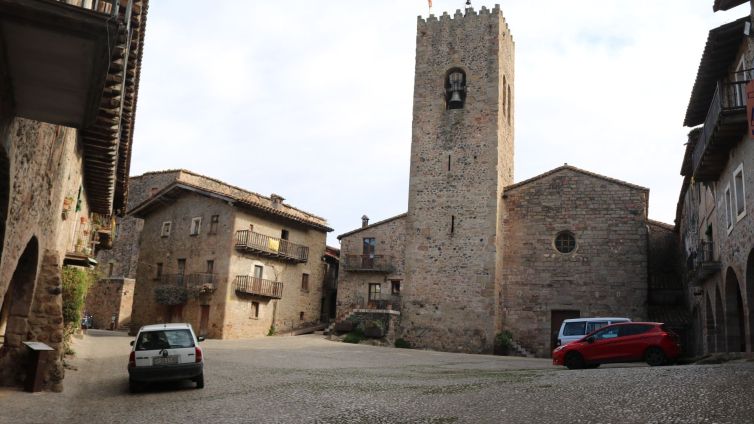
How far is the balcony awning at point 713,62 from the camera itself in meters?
15.4

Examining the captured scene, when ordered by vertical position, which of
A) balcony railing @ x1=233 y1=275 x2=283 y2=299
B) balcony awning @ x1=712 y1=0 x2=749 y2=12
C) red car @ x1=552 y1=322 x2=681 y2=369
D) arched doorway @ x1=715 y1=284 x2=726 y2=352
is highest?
balcony awning @ x1=712 y1=0 x2=749 y2=12

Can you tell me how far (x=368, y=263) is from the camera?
35469 mm

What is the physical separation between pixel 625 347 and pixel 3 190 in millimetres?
13466

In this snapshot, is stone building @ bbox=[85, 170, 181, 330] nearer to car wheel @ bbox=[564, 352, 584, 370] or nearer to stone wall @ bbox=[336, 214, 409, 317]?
stone wall @ bbox=[336, 214, 409, 317]

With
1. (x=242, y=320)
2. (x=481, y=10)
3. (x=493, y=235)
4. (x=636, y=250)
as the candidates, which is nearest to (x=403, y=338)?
(x=493, y=235)

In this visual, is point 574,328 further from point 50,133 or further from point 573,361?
point 50,133

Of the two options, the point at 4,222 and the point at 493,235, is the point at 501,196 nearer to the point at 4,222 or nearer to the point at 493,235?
the point at 493,235

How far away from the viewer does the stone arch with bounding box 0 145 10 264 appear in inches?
282

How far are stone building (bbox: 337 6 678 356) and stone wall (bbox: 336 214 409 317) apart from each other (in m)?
3.62

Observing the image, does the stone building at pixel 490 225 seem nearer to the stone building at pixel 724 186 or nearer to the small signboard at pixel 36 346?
the stone building at pixel 724 186

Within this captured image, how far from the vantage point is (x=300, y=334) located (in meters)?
35.7

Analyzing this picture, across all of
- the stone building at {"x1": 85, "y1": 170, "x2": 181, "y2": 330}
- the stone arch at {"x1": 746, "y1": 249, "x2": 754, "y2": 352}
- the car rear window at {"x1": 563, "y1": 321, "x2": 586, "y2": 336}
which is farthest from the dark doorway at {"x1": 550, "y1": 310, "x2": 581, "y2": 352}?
the stone building at {"x1": 85, "y1": 170, "x2": 181, "y2": 330}

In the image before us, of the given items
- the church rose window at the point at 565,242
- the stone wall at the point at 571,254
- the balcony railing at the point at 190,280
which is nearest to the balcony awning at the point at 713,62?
the stone wall at the point at 571,254

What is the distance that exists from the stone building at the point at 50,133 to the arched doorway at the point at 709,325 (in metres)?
18.2
